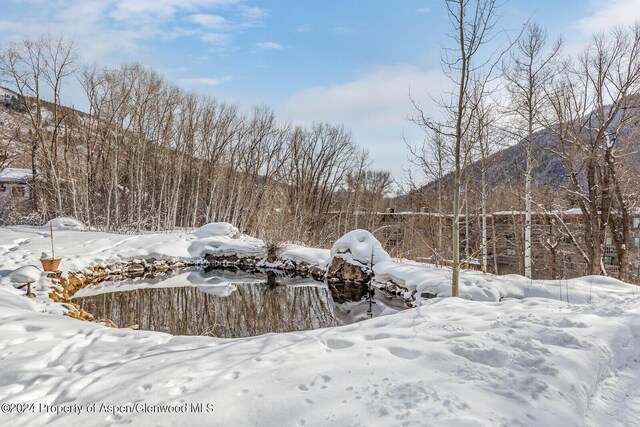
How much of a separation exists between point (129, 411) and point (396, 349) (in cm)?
194

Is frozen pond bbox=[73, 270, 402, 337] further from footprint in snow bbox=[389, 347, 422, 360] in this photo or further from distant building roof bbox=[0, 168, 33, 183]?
distant building roof bbox=[0, 168, 33, 183]

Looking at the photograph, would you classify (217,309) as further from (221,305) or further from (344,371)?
(344,371)

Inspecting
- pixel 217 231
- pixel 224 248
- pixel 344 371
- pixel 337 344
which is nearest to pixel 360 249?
pixel 224 248

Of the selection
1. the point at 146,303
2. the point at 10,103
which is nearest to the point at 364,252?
the point at 146,303

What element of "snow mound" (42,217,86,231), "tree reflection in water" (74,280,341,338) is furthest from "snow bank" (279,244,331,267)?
"snow mound" (42,217,86,231)

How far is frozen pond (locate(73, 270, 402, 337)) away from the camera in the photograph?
662cm

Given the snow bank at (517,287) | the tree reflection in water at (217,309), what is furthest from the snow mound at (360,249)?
the snow bank at (517,287)

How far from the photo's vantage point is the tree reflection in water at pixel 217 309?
650cm

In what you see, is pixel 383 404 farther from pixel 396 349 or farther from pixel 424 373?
pixel 396 349

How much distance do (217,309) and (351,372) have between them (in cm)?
603

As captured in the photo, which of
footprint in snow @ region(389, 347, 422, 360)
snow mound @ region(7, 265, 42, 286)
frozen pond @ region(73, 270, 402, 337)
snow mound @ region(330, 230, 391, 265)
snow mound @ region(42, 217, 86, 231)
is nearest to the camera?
footprint in snow @ region(389, 347, 422, 360)

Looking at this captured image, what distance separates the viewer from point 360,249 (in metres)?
11.2

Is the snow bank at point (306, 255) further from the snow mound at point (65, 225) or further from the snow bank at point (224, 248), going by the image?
the snow mound at point (65, 225)

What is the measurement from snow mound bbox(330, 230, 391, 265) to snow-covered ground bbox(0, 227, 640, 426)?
266 inches
